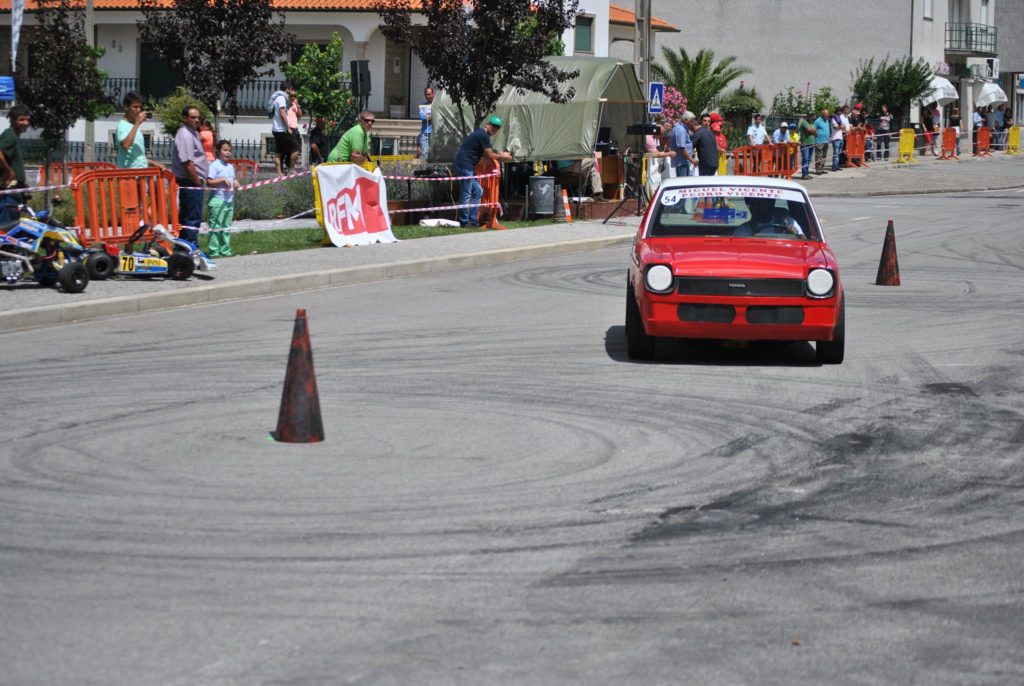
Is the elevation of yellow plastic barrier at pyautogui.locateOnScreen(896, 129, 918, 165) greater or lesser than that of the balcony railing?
lesser

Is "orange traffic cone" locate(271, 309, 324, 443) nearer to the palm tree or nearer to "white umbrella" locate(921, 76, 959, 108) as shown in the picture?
the palm tree

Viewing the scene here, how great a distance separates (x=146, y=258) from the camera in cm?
1559

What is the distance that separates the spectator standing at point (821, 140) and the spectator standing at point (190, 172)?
89.9 ft

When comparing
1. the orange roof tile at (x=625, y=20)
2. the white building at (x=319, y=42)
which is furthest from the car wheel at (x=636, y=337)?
the orange roof tile at (x=625, y=20)

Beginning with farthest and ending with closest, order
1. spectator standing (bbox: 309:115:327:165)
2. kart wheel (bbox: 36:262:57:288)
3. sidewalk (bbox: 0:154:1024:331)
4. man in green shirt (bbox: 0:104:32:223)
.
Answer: spectator standing (bbox: 309:115:327:165) < man in green shirt (bbox: 0:104:32:223) < kart wheel (bbox: 36:262:57:288) < sidewalk (bbox: 0:154:1024:331)

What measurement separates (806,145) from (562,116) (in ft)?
45.6

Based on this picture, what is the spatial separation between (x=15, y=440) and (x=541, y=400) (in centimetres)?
332


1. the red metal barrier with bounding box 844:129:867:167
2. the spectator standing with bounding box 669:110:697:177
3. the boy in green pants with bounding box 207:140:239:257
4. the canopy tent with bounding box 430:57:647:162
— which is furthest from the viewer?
the red metal barrier with bounding box 844:129:867:167

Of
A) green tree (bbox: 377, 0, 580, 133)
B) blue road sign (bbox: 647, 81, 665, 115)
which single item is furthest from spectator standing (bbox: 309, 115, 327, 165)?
blue road sign (bbox: 647, 81, 665, 115)

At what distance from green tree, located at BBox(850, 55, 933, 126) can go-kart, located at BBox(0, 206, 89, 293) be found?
4470 cm

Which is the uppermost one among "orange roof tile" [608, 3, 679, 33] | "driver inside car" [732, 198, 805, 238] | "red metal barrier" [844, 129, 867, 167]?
"orange roof tile" [608, 3, 679, 33]

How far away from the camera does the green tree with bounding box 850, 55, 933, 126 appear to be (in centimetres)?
5450

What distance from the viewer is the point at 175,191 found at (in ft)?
57.4

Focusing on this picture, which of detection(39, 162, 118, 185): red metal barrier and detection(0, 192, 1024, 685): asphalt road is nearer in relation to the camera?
detection(0, 192, 1024, 685): asphalt road
